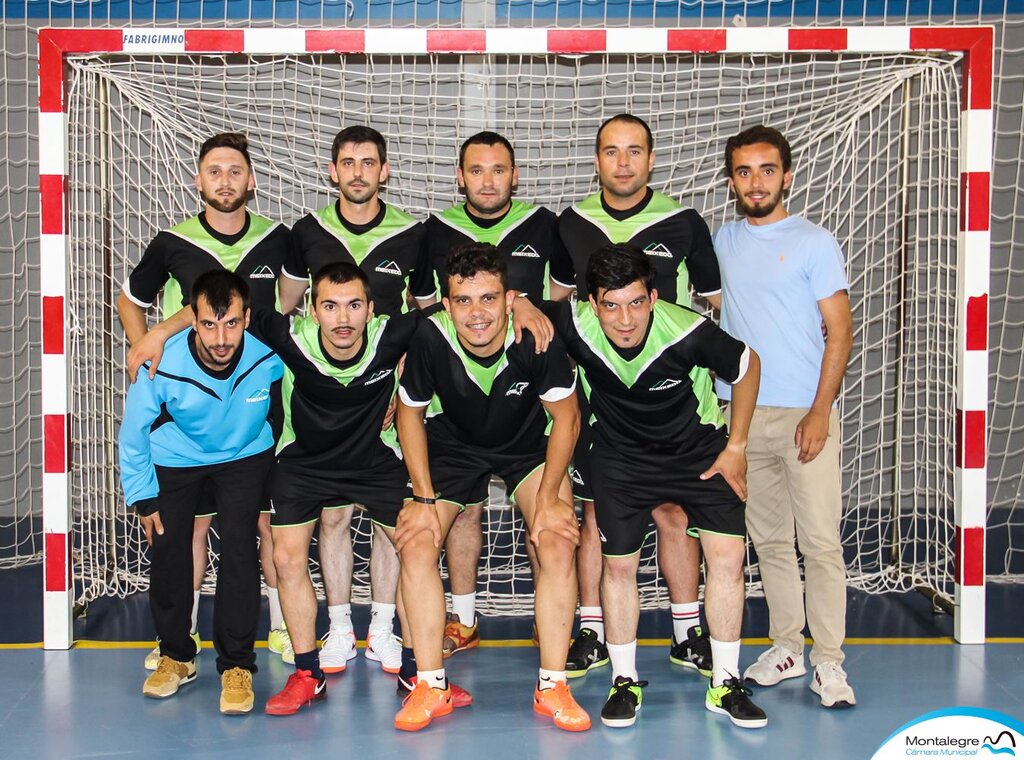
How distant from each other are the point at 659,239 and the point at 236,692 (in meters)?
2.38

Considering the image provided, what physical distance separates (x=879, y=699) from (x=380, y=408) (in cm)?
221

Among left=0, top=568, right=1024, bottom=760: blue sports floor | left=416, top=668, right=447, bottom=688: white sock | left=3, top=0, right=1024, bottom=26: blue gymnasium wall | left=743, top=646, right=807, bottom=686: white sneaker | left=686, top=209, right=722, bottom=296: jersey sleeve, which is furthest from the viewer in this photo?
left=3, top=0, right=1024, bottom=26: blue gymnasium wall

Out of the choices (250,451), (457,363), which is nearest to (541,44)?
(457,363)

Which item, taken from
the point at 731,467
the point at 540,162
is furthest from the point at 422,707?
the point at 540,162

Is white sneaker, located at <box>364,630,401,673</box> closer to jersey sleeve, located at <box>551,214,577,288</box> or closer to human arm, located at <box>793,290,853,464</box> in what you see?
jersey sleeve, located at <box>551,214,577,288</box>

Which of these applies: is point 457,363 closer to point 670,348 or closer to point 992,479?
point 670,348

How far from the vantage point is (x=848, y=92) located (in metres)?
5.66

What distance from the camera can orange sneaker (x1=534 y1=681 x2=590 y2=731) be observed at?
149 inches

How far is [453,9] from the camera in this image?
702cm

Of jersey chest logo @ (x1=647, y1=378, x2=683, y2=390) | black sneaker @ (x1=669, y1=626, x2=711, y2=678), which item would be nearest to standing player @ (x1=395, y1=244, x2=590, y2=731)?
jersey chest logo @ (x1=647, y1=378, x2=683, y2=390)

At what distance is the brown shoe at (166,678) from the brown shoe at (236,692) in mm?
209

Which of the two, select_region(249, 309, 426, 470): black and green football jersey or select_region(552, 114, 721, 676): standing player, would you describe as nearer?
select_region(249, 309, 426, 470): black and green football jersey

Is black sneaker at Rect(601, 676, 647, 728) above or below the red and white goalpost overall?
below

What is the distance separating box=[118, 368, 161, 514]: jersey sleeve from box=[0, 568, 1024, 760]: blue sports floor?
82 cm
